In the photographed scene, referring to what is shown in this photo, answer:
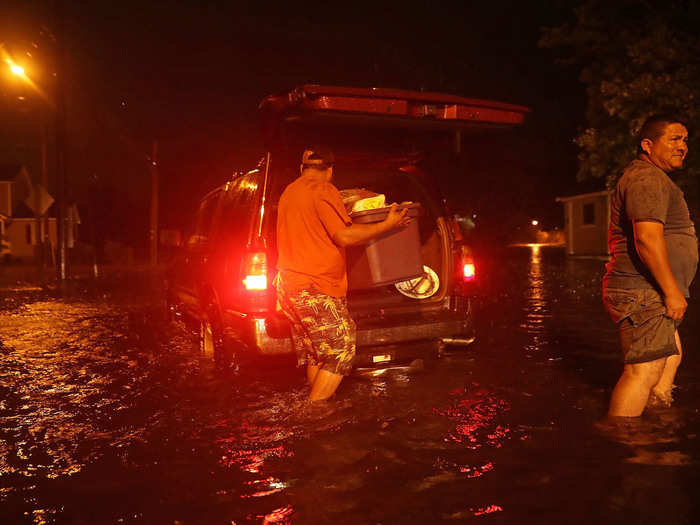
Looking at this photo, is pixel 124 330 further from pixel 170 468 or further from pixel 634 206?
pixel 634 206

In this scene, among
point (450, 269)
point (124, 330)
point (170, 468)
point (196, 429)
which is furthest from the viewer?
point (124, 330)

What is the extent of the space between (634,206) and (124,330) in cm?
772

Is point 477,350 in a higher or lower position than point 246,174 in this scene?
lower

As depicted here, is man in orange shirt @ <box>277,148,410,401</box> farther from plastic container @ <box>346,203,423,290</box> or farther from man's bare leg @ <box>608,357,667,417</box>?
man's bare leg @ <box>608,357,667,417</box>

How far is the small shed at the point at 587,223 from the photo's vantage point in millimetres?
35156

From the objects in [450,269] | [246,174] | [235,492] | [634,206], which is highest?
[246,174]

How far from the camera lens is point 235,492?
3.62 meters

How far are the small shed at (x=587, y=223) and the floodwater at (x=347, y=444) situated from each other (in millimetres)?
29060

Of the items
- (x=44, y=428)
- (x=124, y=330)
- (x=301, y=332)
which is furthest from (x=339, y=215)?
(x=124, y=330)

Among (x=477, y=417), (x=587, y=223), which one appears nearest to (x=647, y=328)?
(x=477, y=417)

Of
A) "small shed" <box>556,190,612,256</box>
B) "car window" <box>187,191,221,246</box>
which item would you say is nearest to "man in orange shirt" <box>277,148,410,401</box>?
"car window" <box>187,191,221,246</box>

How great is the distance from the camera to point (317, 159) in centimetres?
500

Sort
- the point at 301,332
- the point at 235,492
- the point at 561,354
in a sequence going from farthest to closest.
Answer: the point at 561,354
the point at 301,332
the point at 235,492

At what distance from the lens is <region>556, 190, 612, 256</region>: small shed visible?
35156mm
